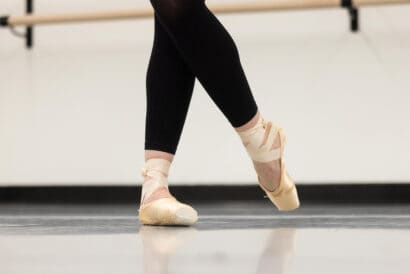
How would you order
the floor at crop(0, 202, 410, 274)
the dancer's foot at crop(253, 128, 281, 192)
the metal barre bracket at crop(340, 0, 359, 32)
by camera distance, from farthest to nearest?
1. the metal barre bracket at crop(340, 0, 359, 32)
2. the dancer's foot at crop(253, 128, 281, 192)
3. the floor at crop(0, 202, 410, 274)

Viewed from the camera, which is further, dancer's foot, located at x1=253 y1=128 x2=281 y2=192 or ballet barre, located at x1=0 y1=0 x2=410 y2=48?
ballet barre, located at x1=0 y1=0 x2=410 y2=48

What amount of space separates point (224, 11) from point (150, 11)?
0.21 meters

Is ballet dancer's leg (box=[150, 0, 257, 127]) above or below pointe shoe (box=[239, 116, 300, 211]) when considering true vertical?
above

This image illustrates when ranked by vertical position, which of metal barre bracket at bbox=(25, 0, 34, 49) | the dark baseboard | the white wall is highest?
metal barre bracket at bbox=(25, 0, 34, 49)

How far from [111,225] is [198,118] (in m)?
1.01

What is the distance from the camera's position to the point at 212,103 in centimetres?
202

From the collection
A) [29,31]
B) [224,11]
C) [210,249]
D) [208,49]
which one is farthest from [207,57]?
[29,31]

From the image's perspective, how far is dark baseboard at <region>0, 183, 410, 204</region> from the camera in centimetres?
192

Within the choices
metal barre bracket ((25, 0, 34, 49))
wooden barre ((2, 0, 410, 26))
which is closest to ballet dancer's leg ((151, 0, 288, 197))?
wooden barre ((2, 0, 410, 26))

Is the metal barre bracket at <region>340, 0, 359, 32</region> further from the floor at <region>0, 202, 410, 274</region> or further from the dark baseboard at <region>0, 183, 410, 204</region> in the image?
the floor at <region>0, 202, 410, 274</region>

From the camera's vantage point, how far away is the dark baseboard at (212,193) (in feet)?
6.31

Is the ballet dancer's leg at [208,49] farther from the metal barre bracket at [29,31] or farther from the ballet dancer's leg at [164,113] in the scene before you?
the metal barre bracket at [29,31]

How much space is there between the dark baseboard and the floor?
92 centimetres

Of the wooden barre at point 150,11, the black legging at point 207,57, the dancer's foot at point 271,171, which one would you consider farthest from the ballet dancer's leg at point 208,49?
the wooden barre at point 150,11
